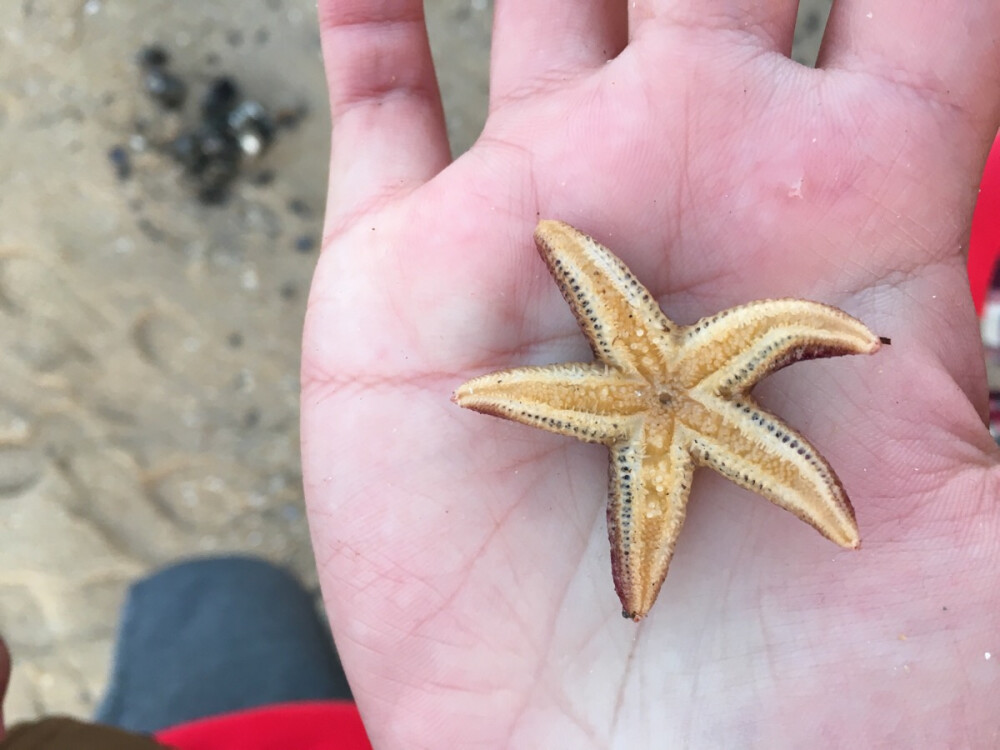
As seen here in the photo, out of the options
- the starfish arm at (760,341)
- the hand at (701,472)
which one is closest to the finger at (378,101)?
the hand at (701,472)

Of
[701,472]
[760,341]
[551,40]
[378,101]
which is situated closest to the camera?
[760,341]

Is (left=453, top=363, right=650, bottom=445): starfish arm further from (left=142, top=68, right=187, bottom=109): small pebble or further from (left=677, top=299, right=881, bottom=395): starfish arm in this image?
(left=142, top=68, right=187, bottom=109): small pebble

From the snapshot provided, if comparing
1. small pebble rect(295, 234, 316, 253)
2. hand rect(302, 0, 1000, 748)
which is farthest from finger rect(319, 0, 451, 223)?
small pebble rect(295, 234, 316, 253)

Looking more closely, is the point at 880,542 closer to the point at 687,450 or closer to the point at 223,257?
the point at 687,450

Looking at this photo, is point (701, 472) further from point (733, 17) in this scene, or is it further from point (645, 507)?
point (733, 17)

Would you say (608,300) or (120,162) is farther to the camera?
(120,162)

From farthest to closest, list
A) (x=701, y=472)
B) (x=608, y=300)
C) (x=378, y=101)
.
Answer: (x=378, y=101), (x=701, y=472), (x=608, y=300)

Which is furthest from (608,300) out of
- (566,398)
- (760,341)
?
(760,341)
